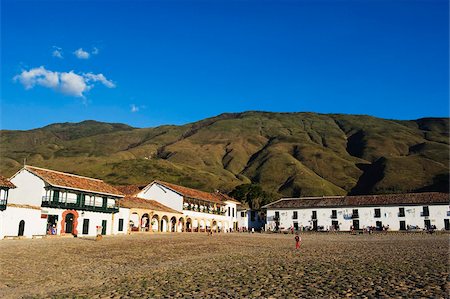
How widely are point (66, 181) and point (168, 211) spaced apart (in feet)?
57.9

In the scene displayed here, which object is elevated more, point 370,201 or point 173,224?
point 370,201

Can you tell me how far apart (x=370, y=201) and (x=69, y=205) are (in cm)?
4772

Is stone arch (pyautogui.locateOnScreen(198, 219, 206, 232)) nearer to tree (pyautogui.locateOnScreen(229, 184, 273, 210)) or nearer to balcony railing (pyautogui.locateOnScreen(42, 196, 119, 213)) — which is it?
balcony railing (pyautogui.locateOnScreen(42, 196, 119, 213))

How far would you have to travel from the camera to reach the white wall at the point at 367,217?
62.1 m

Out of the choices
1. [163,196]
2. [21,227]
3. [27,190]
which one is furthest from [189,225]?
[21,227]

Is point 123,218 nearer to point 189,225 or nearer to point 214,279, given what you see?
point 189,225

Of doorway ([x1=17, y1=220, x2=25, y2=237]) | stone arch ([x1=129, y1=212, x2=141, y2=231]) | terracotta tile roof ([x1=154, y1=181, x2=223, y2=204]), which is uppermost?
terracotta tile roof ([x1=154, y1=181, x2=223, y2=204])

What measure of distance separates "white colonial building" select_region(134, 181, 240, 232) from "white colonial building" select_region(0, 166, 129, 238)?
10460 mm

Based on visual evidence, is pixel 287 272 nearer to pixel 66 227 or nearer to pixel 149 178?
pixel 66 227

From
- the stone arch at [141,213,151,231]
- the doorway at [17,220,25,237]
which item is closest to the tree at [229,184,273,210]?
the stone arch at [141,213,151,231]

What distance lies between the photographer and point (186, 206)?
6359 centimetres

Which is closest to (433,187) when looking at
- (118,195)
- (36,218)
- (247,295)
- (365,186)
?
(365,186)

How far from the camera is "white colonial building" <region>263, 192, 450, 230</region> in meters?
62.5

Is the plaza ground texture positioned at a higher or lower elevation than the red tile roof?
lower
